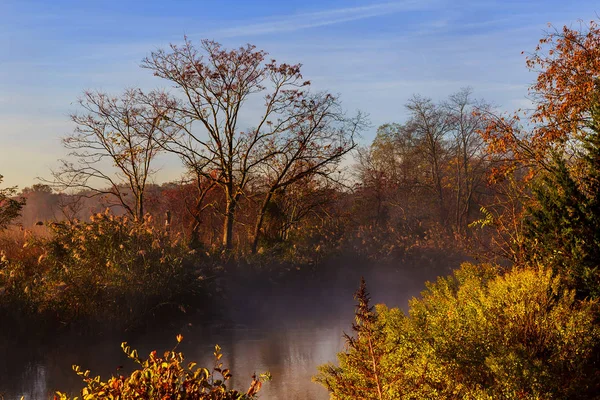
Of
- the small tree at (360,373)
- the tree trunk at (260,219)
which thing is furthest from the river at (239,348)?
the tree trunk at (260,219)

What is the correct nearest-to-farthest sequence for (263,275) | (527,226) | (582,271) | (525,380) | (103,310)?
(525,380) → (582,271) → (527,226) → (103,310) → (263,275)

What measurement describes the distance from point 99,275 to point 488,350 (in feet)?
28.1

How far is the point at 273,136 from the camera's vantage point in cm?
1869

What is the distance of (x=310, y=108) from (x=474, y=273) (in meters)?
A: 11.9

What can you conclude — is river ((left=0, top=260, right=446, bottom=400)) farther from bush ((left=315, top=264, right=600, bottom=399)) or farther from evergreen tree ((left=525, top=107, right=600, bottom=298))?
evergreen tree ((left=525, top=107, right=600, bottom=298))

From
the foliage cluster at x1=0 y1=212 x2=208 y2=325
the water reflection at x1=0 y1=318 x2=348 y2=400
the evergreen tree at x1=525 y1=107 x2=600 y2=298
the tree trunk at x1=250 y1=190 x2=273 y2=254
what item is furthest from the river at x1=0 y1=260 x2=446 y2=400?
the evergreen tree at x1=525 y1=107 x2=600 y2=298

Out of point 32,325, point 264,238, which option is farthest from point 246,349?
point 264,238

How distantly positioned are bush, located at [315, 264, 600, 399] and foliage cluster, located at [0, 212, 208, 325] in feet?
23.0

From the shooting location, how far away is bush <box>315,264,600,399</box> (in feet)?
15.7

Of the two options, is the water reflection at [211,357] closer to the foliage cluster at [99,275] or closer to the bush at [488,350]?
the foliage cluster at [99,275]

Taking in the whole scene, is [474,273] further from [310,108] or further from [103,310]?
Answer: [310,108]

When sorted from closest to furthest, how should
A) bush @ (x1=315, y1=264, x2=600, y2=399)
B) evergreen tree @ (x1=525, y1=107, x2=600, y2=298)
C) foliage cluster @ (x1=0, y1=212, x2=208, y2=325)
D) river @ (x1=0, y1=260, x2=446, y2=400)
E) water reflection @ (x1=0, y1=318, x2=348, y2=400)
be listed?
bush @ (x1=315, y1=264, x2=600, y2=399) → evergreen tree @ (x1=525, y1=107, x2=600, y2=298) → water reflection @ (x1=0, y1=318, x2=348, y2=400) → river @ (x1=0, y1=260, x2=446, y2=400) → foliage cluster @ (x1=0, y1=212, x2=208, y2=325)

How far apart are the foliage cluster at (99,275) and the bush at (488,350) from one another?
7001mm

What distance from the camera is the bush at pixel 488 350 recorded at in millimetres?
4781
